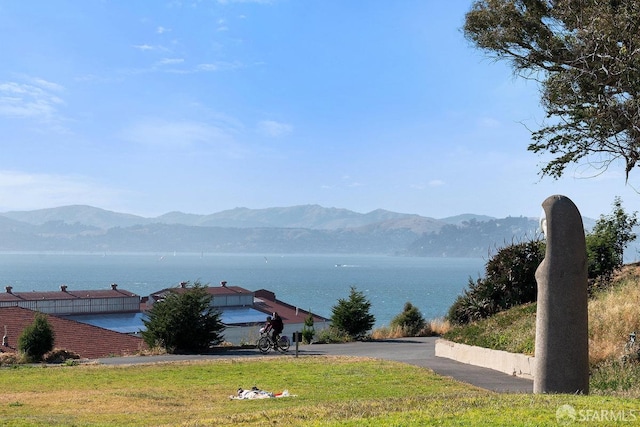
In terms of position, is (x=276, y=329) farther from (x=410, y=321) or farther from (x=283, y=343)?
(x=410, y=321)

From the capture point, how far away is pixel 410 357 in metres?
23.0

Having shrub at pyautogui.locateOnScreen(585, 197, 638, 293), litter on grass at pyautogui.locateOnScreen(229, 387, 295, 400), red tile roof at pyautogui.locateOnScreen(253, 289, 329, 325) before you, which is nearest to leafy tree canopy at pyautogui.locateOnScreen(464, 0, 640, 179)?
shrub at pyautogui.locateOnScreen(585, 197, 638, 293)

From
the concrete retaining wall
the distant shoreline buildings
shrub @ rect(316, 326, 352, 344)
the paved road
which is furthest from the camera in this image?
the distant shoreline buildings

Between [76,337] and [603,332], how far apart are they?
81.7 feet

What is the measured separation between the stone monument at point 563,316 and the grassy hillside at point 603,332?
109cm

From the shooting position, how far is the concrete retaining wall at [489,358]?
1767 cm

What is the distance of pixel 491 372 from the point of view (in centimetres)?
1869

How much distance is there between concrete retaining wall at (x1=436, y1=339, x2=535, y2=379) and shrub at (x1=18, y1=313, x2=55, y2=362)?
14.1 m

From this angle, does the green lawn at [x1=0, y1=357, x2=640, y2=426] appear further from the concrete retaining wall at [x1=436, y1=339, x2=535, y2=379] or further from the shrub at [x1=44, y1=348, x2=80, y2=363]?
the shrub at [x1=44, y1=348, x2=80, y2=363]

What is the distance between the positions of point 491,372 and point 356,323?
13453mm

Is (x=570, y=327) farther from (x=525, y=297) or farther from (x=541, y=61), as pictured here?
(x=541, y=61)

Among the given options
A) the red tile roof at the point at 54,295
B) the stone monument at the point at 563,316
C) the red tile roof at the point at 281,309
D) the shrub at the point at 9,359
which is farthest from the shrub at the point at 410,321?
the red tile roof at the point at 54,295

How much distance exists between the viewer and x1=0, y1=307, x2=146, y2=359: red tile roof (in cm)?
3160

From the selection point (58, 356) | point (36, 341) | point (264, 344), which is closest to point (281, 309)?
point (264, 344)
